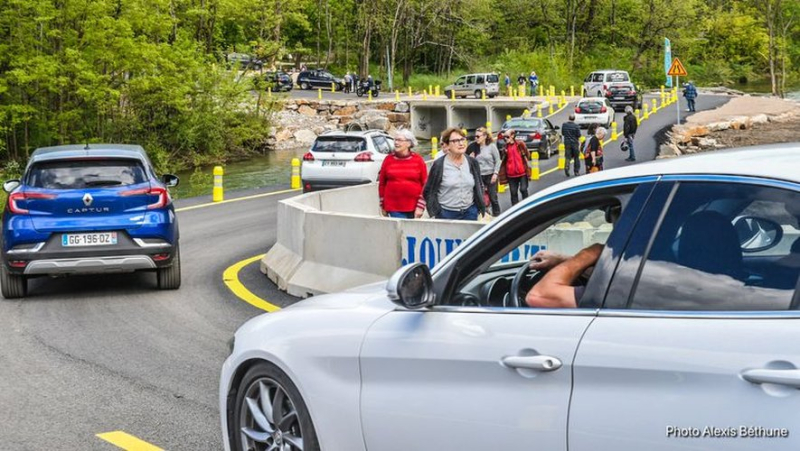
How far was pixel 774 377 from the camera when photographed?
306 centimetres

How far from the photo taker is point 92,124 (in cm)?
4919

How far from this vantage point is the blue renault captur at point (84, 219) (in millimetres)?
12289

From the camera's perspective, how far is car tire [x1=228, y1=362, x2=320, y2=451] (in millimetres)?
4784

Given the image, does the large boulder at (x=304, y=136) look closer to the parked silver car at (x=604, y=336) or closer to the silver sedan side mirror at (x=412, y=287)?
the parked silver car at (x=604, y=336)

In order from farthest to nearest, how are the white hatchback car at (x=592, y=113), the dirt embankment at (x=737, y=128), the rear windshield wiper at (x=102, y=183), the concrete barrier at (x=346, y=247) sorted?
the white hatchback car at (x=592, y=113) → the dirt embankment at (x=737, y=128) → the rear windshield wiper at (x=102, y=183) → the concrete barrier at (x=346, y=247)

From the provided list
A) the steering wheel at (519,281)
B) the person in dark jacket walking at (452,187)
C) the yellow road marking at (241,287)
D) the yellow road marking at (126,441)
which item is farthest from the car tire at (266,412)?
the person in dark jacket walking at (452,187)

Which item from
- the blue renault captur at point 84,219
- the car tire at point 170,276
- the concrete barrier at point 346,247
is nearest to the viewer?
the concrete barrier at point 346,247

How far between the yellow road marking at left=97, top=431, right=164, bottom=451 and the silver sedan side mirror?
3.04 metres

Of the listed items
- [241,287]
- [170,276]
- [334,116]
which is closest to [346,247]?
[241,287]

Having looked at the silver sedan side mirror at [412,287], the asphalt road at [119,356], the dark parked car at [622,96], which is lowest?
the asphalt road at [119,356]

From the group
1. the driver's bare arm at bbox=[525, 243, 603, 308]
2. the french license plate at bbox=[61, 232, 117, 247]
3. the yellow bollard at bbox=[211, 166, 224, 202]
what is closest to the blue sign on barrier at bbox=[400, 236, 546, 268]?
the french license plate at bbox=[61, 232, 117, 247]

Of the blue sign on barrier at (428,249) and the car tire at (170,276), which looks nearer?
the blue sign on barrier at (428,249)

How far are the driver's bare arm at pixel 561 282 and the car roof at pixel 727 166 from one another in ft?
0.85

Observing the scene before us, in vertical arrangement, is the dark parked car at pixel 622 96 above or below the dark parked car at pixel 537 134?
above
